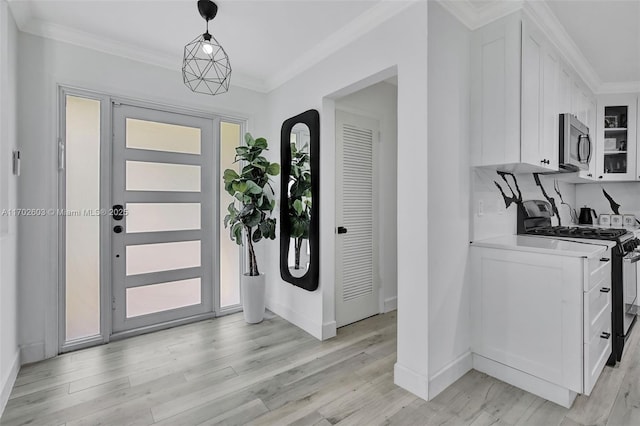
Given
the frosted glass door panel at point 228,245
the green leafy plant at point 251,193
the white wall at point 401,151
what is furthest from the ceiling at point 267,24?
the green leafy plant at point 251,193

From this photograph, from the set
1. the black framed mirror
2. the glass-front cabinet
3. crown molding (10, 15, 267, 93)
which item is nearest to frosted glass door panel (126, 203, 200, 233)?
the black framed mirror

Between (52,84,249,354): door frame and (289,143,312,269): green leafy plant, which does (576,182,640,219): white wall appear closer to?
(289,143,312,269): green leafy plant

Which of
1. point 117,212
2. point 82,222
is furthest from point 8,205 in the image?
point 117,212

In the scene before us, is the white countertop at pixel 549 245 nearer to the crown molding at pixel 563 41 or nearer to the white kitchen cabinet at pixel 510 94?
the white kitchen cabinet at pixel 510 94

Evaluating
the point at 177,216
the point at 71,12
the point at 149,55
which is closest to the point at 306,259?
the point at 177,216

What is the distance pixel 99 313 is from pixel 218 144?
1.96 metres

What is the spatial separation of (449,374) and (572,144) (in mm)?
2129

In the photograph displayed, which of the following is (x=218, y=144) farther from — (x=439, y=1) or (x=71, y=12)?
(x=439, y=1)

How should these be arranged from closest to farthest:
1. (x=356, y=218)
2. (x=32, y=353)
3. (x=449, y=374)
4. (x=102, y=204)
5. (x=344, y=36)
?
(x=449, y=374) → (x=32, y=353) → (x=344, y=36) → (x=102, y=204) → (x=356, y=218)

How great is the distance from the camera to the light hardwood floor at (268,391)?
1.80 metres

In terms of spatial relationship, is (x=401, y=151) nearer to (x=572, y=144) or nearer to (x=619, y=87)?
(x=572, y=144)

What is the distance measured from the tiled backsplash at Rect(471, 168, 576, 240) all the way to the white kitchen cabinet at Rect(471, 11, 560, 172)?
243 mm

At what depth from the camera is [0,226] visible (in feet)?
6.44

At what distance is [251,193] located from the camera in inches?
123
